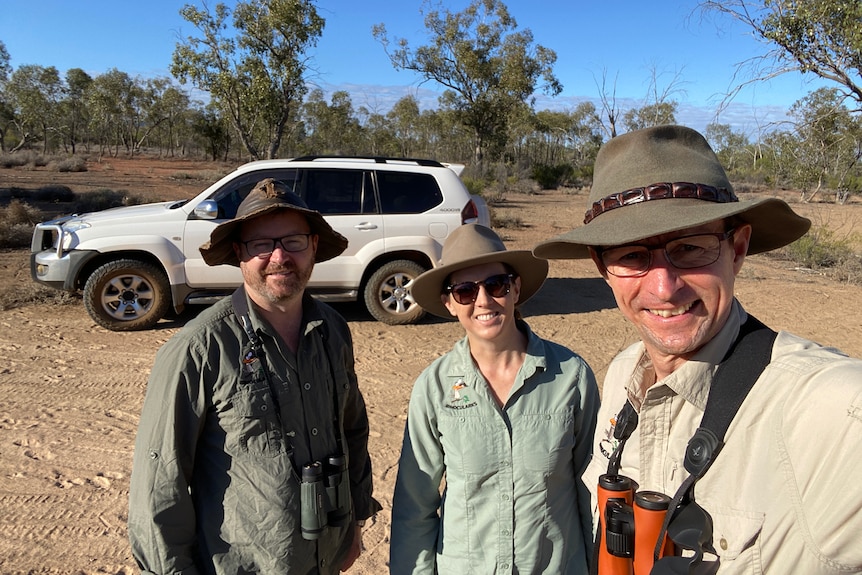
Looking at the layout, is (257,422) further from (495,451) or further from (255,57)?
(255,57)

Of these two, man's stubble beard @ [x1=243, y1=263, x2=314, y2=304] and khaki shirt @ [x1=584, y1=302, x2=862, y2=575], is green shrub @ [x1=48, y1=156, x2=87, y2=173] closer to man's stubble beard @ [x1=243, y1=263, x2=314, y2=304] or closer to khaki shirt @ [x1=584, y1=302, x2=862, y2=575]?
man's stubble beard @ [x1=243, y1=263, x2=314, y2=304]

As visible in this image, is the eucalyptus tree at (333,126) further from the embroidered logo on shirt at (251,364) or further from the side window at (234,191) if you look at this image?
the embroidered logo on shirt at (251,364)

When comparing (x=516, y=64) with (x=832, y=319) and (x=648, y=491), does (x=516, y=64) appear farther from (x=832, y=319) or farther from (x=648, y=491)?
(x=648, y=491)

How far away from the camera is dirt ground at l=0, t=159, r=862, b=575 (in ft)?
10.5

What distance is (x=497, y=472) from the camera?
5.87 feet

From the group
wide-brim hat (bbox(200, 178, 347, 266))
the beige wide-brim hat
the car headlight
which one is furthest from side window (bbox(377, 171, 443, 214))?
the beige wide-brim hat

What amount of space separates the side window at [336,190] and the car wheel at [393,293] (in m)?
0.81

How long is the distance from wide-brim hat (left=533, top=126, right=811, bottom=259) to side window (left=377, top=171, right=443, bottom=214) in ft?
19.2

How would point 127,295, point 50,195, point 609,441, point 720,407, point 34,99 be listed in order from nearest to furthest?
point 720,407
point 609,441
point 127,295
point 50,195
point 34,99

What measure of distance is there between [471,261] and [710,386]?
97 centimetres

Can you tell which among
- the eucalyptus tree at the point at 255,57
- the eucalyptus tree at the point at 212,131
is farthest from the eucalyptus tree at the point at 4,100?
the eucalyptus tree at the point at 255,57

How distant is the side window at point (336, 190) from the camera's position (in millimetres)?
7027

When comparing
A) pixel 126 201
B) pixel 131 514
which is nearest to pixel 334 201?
pixel 131 514

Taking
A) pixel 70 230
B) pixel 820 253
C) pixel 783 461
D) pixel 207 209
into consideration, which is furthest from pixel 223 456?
pixel 820 253
